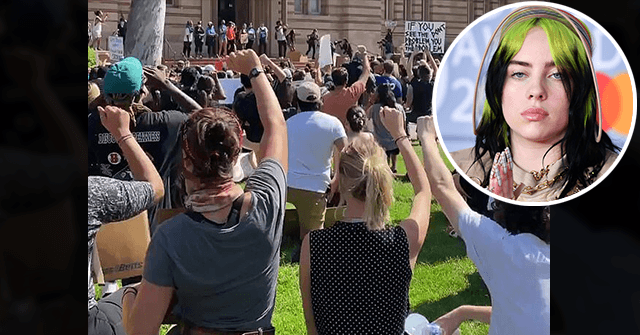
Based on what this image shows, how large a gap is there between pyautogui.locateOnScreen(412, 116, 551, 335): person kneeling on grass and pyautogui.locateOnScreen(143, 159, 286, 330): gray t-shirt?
→ 828 millimetres

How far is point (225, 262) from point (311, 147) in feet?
10.4

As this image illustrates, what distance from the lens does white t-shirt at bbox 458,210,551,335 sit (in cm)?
366

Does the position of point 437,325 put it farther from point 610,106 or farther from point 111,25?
point 111,25

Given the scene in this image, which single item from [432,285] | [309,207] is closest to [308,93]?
[309,207]

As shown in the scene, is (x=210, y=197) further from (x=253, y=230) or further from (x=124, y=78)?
(x=124, y=78)

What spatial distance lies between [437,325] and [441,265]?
3.22 meters

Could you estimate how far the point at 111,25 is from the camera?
88.5 ft

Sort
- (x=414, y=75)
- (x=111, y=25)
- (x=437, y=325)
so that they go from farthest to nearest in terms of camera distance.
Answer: (x=111, y=25), (x=414, y=75), (x=437, y=325)

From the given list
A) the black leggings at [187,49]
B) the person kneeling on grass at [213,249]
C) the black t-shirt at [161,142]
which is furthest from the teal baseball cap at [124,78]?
the black leggings at [187,49]

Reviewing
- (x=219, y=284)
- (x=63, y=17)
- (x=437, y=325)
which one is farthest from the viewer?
(x=437, y=325)

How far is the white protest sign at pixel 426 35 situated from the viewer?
8.63 m

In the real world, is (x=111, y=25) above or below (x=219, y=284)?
above

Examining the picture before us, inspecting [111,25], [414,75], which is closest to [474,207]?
[414,75]

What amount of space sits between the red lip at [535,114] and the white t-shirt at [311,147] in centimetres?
286
